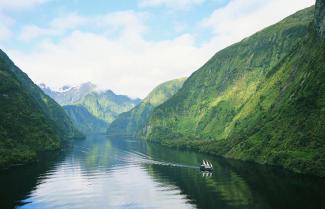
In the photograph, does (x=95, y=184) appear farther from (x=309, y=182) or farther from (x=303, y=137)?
(x=303, y=137)

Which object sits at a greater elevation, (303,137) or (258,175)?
(303,137)

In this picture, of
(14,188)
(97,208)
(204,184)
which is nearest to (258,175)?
(204,184)

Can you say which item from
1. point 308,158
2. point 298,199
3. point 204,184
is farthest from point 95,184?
point 308,158

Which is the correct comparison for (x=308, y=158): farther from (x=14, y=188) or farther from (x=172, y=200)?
(x=14, y=188)

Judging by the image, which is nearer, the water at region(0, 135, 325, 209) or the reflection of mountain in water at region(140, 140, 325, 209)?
the reflection of mountain in water at region(140, 140, 325, 209)

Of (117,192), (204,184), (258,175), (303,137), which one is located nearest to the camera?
(117,192)

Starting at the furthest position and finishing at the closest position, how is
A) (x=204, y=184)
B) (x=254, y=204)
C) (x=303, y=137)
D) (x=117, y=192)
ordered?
1. (x=303, y=137)
2. (x=204, y=184)
3. (x=117, y=192)
4. (x=254, y=204)

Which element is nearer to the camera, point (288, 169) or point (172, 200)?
point (172, 200)

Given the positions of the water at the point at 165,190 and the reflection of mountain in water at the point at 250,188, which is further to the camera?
the water at the point at 165,190

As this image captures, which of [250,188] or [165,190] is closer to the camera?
[250,188]

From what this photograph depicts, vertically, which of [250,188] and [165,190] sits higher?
[250,188]
